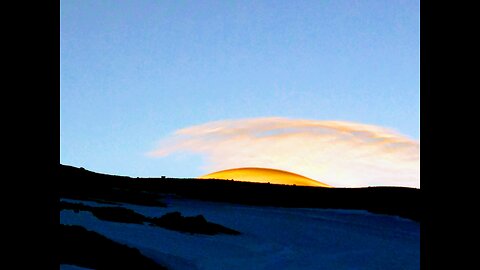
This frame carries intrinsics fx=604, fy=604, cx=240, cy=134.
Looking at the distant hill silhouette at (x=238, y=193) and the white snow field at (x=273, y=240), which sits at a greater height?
the distant hill silhouette at (x=238, y=193)

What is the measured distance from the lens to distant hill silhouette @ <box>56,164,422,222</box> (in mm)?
17000

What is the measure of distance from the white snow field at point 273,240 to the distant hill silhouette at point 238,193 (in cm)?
119

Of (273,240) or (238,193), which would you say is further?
(238,193)

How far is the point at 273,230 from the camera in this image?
45.3ft

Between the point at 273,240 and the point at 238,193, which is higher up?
the point at 238,193

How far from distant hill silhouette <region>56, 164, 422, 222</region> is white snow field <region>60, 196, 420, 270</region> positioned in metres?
1.19

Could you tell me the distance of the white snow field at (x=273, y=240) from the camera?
10555mm

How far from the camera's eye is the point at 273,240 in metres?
12.7

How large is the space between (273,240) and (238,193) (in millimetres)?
6107

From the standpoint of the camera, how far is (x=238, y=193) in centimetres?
1875
